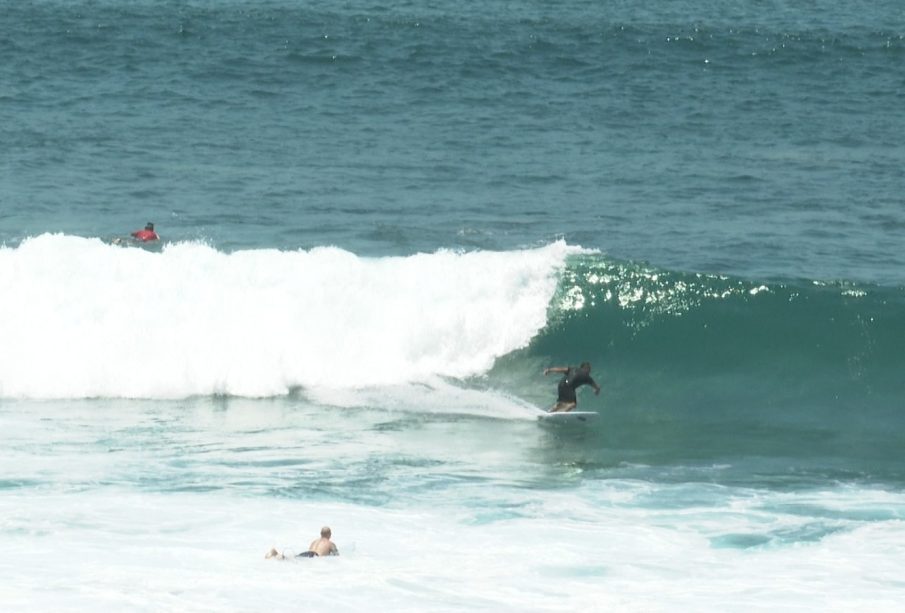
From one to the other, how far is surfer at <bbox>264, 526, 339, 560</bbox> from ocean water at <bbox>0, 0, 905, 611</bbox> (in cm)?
9

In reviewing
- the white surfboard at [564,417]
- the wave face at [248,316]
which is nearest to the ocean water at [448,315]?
the wave face at [248,316]

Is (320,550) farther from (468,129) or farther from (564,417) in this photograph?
→ (468,129)

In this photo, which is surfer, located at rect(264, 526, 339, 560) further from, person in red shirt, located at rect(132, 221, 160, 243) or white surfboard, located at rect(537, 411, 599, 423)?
person in red shirt, located at rect(132, 221, 160, 243)

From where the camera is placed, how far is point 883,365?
25172mm

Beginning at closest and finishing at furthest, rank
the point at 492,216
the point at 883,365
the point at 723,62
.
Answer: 1. the point at 883,365
2. the point at 492,216
3. the point at 723,62

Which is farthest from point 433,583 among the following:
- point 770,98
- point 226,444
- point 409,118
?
point 770,98

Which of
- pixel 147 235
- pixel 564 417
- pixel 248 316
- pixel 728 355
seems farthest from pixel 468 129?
pixel 564 417

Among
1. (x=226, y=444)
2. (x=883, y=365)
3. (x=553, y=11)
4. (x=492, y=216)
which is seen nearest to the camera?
(x=226, y=444)

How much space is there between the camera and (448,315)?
86.2 feet

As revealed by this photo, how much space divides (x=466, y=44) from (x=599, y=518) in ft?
97.4

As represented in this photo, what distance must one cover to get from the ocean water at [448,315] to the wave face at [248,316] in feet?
0.22

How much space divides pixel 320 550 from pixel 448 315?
10.2 m

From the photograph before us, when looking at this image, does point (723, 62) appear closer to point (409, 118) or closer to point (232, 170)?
point (409, 118)

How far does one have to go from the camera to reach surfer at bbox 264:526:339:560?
1639cm
